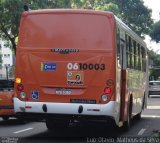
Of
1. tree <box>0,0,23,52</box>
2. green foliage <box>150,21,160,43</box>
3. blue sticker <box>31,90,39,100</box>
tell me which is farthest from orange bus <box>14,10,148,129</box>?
green foliage <box>150,21,160,43</box>

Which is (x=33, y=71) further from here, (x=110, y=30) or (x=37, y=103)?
(x=110, y=30)

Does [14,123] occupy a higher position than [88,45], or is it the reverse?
[88,45]

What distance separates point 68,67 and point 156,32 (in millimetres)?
61598

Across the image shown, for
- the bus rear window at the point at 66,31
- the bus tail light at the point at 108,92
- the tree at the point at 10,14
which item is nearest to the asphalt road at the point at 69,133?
the bus tail light at the point at 108,92

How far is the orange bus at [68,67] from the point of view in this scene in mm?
13297

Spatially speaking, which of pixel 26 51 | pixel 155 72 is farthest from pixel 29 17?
pixel 155 72

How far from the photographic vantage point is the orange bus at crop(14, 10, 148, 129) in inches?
523

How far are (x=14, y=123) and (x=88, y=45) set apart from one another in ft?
24.1

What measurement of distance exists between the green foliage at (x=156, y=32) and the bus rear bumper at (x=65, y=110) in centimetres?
6139

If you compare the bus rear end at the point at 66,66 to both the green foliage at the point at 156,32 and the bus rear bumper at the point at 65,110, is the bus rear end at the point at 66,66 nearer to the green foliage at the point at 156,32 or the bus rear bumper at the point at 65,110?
the bus rear bumper at the point at 65,110

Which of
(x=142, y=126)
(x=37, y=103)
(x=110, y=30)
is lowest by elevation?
(x=142, y=126)

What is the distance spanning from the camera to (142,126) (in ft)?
61.7

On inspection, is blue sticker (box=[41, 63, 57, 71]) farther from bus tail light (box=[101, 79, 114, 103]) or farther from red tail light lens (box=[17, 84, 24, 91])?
bus tail light (box=[101, 79, 114, 103])

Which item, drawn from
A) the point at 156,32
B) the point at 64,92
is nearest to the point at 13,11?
the point at 64,92
